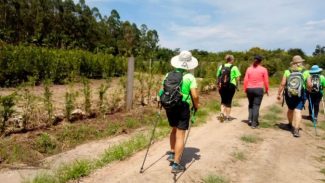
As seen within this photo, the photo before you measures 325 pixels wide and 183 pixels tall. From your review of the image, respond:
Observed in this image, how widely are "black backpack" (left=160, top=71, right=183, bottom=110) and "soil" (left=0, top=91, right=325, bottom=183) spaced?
45.2 inches

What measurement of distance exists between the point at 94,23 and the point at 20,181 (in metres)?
47.7

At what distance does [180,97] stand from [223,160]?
6.11ft

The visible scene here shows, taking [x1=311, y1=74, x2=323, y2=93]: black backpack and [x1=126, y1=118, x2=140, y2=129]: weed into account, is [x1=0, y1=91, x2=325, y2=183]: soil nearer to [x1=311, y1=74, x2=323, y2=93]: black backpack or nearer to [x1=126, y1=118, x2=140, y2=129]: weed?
[x1=126, y1=118, x2=140, y2=129]: weed

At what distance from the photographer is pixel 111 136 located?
A: 8.64 meters

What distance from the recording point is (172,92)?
5.82m

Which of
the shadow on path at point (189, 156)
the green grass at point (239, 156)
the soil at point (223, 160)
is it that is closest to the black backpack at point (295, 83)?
the soil at point (223, 160)

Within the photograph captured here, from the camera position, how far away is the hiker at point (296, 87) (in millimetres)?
9117

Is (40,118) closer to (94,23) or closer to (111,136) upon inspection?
(111,136)

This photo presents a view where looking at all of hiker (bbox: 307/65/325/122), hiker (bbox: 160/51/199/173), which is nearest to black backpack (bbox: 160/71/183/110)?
hiker (bbox: 160/51/199/173)

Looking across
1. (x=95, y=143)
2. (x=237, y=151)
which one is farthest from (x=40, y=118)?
(x=237, y=151)

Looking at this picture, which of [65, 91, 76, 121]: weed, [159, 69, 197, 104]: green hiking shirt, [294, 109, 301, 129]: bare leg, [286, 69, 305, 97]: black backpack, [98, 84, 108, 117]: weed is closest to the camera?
[159, 69, 197, 104]: green hiking shirt

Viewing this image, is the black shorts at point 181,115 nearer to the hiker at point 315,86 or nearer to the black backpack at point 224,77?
the black backpack at point 224,77

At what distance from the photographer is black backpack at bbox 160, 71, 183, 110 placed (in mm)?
5812

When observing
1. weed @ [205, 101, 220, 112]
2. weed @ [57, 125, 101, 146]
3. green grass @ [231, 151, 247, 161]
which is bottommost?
green grass @ [231, 151, 247, 161]
